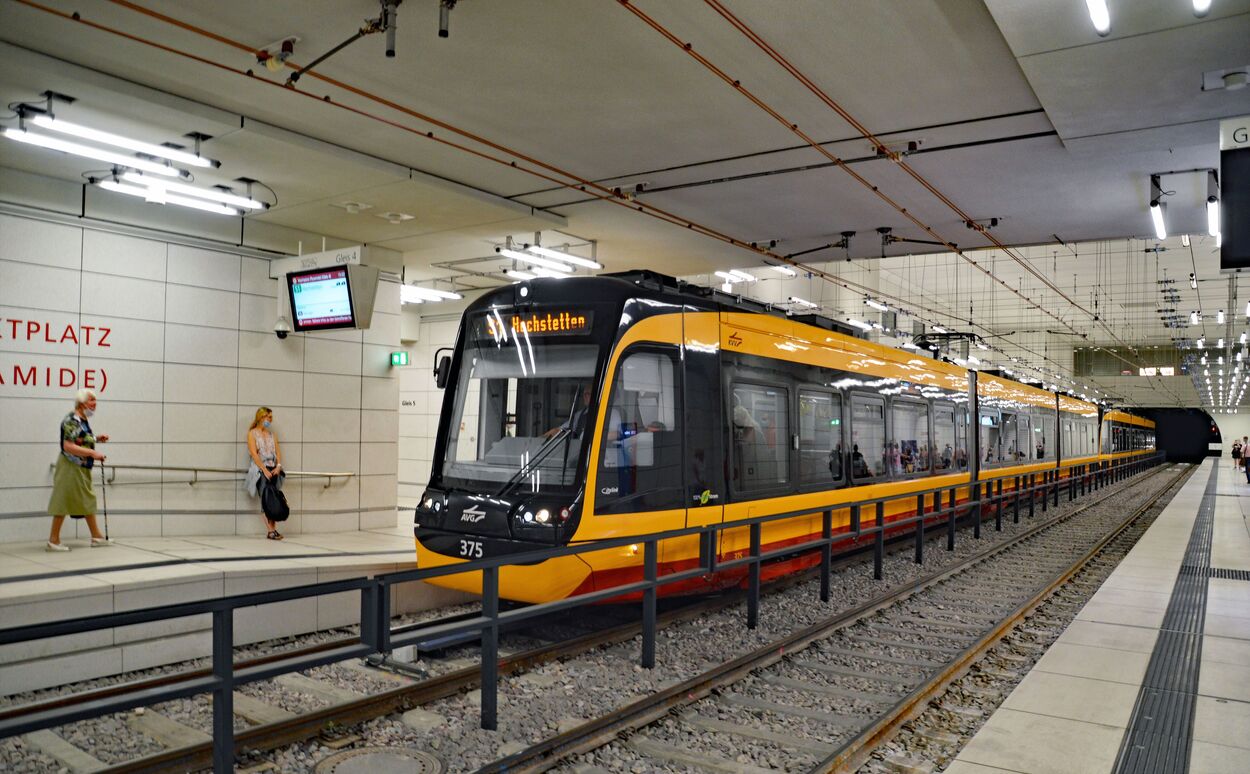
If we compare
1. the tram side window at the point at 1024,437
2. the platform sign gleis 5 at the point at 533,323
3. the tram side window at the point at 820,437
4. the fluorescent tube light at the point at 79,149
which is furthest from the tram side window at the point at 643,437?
the tram side window at the point at 1024,437

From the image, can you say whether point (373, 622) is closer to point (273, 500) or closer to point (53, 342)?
point (273, 500)

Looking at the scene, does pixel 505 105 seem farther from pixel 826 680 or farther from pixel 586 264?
pixel 826 680

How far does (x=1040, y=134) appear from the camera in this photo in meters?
9.00

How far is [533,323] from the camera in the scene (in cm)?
766


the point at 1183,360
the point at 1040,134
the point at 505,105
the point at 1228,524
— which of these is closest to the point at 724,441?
the point at 505,105

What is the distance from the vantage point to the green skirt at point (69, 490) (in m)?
8.61

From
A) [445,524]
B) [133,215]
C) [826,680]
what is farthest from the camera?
[133,215]

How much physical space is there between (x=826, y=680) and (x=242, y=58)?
6833mm

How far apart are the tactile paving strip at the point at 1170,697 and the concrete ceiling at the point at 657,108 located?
4.77 metres

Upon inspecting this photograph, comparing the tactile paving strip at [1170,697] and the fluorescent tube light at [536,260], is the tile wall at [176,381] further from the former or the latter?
the tactile paving strip at [1170,697]

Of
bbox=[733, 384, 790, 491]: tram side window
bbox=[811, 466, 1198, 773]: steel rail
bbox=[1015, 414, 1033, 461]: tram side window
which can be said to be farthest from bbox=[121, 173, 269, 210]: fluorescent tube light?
A: bbox=[1015, 414, 1033, 461]: tram side window

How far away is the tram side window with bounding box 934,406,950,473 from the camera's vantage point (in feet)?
47.2

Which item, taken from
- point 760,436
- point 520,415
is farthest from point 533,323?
point 760,436

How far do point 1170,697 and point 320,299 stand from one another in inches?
368
